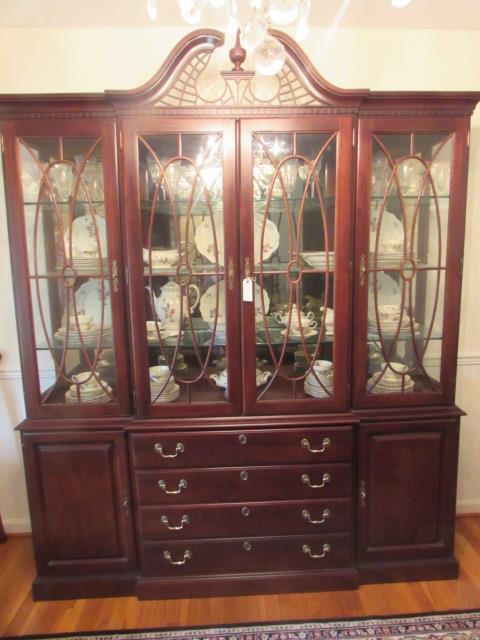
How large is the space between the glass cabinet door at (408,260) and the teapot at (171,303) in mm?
666

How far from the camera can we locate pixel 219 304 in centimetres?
174

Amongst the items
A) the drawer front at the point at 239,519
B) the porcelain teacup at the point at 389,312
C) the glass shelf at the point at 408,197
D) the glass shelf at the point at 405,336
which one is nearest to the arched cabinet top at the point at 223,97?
the glass shelf at the point at 408,197

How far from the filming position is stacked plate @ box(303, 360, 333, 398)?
71.0 inches

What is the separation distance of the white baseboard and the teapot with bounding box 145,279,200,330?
140 cm

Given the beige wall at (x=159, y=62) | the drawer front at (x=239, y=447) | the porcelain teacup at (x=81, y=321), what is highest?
the beige wall at (x=159, y=62)

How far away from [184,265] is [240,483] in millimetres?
920

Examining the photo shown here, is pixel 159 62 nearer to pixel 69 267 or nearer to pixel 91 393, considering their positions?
pixel 69 267

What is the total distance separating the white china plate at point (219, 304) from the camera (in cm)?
174

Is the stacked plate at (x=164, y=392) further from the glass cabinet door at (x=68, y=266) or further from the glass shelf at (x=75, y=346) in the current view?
the glass shelf at (x=75, y=346)

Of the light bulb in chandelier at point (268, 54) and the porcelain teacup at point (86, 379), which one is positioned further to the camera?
the porcelain teacup at point (86, 379)

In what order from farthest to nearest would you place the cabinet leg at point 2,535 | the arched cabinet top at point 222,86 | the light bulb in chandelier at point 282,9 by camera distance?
the cabinet leg at point 2,535, the arched cabinet top at point 222,86, the light bulb in chandelier at point 282,9

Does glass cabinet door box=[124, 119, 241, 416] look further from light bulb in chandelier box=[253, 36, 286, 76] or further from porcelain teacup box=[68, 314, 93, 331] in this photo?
light bulb in chandelier box=[253, 36, 286, 76]

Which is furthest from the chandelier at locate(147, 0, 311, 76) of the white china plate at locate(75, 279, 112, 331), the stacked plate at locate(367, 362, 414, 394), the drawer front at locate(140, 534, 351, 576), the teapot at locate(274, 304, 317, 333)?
the drawer front at locate(140, 534, 351, 576)

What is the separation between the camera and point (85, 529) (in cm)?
186
